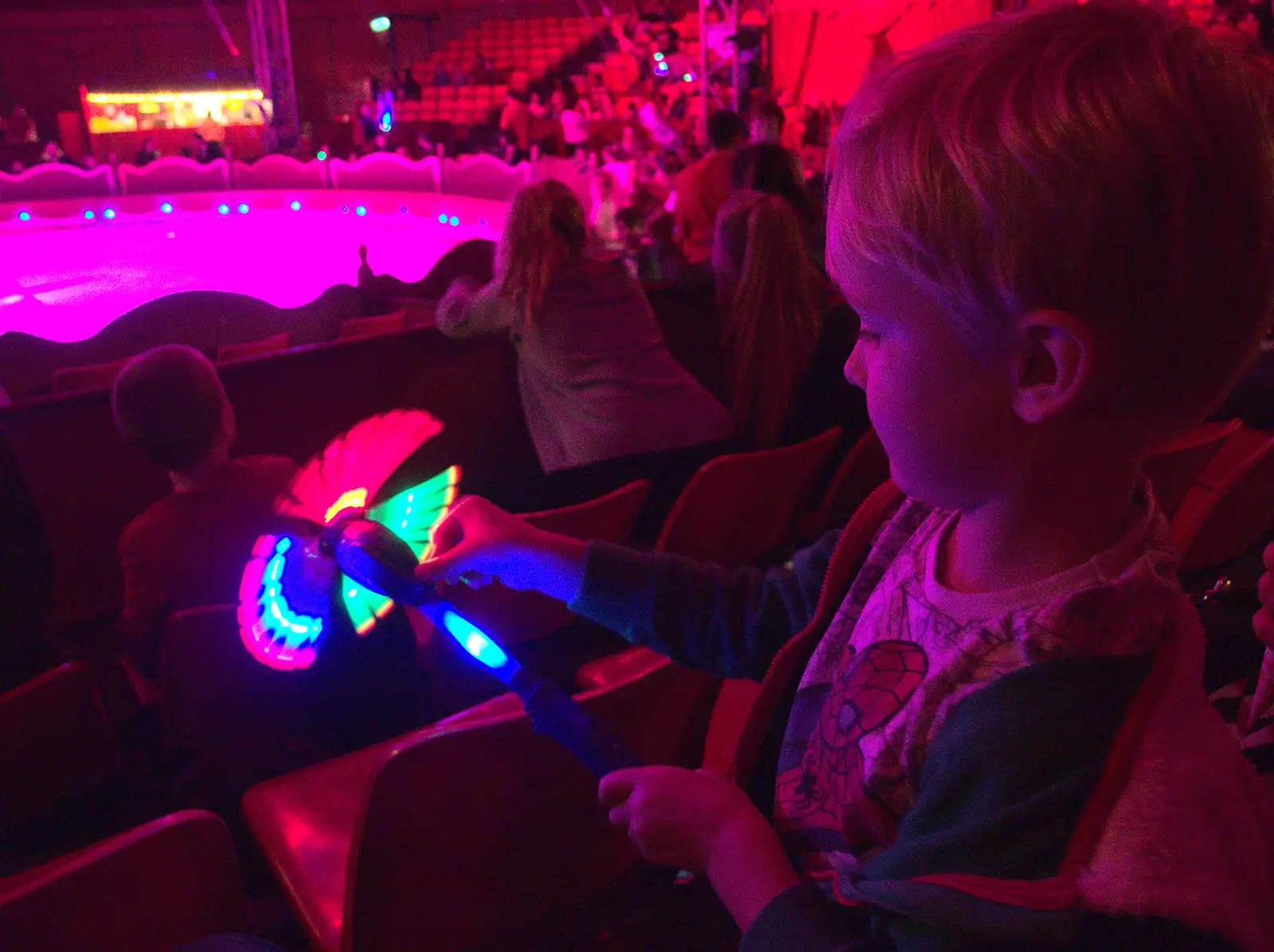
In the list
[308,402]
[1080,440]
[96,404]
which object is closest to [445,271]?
[308,402]

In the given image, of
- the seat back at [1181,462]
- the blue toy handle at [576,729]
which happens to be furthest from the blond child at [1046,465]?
the seat back at [1181,462]

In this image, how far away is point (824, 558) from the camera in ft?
3.04

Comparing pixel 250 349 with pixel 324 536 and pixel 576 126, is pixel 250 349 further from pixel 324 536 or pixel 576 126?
pixel 576 126

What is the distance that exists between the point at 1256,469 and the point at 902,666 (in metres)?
1.73

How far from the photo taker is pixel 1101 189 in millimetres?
497

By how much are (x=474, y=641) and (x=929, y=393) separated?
438 millimetres

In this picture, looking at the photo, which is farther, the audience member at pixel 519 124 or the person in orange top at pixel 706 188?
the audience member at pixel 519 124

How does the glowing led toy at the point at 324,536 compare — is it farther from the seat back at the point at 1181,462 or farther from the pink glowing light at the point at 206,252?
the pink glowing light at the point at 206,252

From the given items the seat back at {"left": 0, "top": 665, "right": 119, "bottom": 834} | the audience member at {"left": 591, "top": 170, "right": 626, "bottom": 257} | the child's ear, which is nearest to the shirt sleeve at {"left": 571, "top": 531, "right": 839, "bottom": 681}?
the child's ear

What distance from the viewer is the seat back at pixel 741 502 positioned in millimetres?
2068

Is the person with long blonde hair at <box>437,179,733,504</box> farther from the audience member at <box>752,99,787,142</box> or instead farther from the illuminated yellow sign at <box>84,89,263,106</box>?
the illuminated yellow sign at <box>84,89,263,106</box>

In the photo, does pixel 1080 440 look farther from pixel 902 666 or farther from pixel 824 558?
pixel 824 558

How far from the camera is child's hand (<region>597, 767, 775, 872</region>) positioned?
70 cm

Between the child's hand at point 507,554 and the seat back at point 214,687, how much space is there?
828mm
